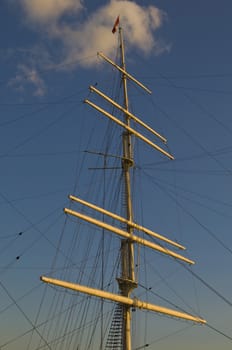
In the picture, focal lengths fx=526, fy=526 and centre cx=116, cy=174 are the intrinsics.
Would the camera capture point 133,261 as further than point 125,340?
Yes

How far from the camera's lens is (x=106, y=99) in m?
39.7

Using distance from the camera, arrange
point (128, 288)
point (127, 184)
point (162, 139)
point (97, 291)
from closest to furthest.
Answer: point (97, 291) → point (128, 288) → point (127, 184) → point (162, 139)

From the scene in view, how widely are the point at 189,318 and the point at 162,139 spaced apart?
14453 millimetres

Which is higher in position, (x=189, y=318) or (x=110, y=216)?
(x=110, y=216)

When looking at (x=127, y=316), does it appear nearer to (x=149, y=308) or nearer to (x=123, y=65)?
(x=149, y=308)

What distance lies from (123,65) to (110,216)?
13990 mm

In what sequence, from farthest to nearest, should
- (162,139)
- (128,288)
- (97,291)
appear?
1. (162,139)
2. (128,288)
3. (97,291)

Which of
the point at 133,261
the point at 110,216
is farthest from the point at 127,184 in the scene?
the point at 133,261

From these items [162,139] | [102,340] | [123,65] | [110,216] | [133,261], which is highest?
[123,65]

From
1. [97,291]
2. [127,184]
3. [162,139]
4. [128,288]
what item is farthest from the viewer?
[162,139]

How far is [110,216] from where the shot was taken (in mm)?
35594

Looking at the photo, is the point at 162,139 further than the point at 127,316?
Yes

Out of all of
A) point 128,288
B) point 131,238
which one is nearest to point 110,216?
point 131,238

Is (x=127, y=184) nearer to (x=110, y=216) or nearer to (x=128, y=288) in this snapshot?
(x=110, y=216)
